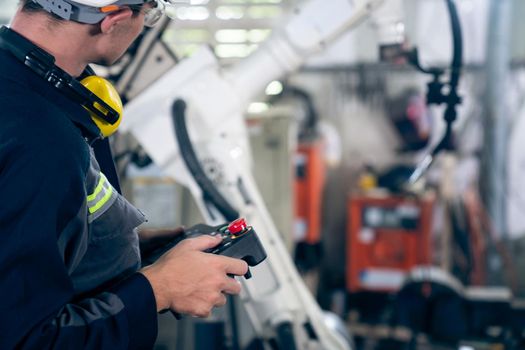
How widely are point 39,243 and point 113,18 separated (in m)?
0.53

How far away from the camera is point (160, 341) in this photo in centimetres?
402

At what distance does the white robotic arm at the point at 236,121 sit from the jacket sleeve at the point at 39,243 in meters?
1.48

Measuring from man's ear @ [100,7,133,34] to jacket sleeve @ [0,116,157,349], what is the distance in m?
0.26

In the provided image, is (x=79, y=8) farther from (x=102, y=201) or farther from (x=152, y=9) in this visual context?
(x=102, y=201)

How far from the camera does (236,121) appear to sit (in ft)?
10.2

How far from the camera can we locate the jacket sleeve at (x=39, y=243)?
52.6 inches

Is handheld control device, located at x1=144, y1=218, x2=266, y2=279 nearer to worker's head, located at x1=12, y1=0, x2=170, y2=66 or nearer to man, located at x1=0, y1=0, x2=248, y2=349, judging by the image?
man, located at x1=0, y1=0, x2=248, y2=349

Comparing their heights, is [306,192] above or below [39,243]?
below

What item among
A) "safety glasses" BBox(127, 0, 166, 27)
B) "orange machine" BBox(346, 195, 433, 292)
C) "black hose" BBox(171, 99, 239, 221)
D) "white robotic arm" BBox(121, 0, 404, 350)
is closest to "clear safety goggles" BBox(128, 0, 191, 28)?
"safety glasses" BBox(127, 0, 166, 27)

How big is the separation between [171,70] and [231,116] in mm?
322

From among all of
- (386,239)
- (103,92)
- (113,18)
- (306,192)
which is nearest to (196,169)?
(103,92)

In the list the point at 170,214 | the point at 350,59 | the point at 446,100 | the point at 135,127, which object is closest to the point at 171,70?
the point at 135,127

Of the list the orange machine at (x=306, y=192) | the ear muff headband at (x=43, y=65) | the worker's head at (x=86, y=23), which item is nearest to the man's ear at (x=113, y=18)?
the worker's head at (x=86, y=23)

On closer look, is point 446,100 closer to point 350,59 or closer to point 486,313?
point 486,313
